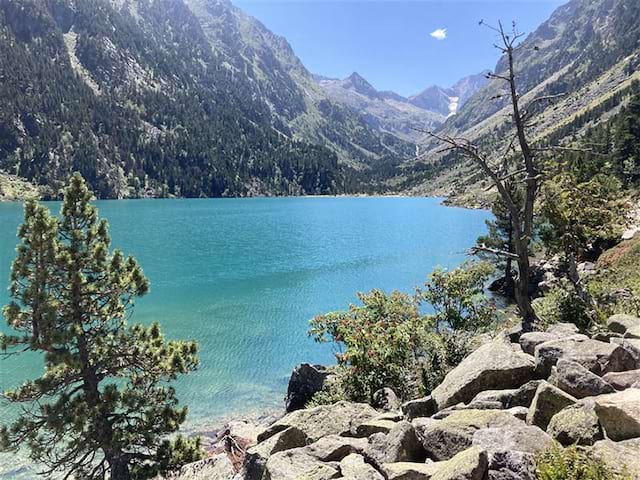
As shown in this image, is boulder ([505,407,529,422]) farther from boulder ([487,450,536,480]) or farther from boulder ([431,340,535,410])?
boulder ([487,450,536,480])

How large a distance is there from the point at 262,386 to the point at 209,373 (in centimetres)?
427

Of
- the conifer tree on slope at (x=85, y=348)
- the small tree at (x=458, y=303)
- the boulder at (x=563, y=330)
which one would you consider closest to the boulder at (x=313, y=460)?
the boulder at (x=563, y=330)

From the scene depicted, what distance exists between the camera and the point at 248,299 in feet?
165

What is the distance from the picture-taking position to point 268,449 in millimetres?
11234

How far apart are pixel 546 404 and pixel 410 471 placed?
9.69ft

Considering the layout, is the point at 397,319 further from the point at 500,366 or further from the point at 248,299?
the point at 248,299

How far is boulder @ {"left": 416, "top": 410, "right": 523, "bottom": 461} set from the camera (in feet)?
26.7

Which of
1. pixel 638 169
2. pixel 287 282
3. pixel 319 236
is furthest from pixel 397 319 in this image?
pixel 319 236

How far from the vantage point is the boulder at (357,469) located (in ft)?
26.0

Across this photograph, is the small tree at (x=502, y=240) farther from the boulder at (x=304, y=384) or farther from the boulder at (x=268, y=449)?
the boulder at (x=268, y=449)

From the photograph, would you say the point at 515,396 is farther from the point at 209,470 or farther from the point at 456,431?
the point at 209,470

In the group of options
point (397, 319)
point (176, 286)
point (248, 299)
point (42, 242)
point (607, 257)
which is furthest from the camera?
point (176, 286)

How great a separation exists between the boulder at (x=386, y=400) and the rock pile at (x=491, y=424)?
2.55 metres

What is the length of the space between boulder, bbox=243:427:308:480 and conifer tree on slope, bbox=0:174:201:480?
674cm
